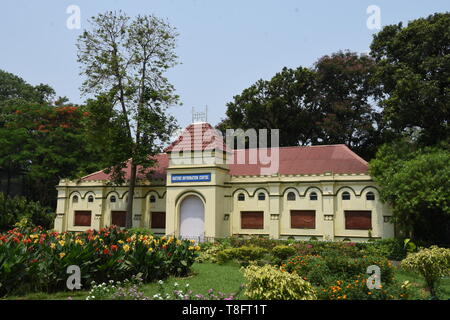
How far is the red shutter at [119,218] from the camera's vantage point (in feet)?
102

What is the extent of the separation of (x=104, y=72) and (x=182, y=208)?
11.8 m

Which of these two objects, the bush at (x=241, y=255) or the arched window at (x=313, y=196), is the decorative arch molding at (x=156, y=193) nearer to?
the arched window at (x=313, y=196)

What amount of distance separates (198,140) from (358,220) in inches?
472

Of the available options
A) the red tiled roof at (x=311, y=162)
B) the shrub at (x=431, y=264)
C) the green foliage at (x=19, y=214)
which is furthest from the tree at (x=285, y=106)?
the shrub at (x=431, y=264)

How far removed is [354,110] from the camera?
3778 centimetres

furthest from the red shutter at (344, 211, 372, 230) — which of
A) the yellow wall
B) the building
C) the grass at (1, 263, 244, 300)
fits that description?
the grass at (1, 263, 244, 300)

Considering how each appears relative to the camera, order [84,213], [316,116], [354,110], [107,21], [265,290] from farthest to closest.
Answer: [316,116]
[354,110]
[84,213]
[107,21]
[265,290]

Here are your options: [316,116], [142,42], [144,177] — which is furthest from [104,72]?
[316,116]

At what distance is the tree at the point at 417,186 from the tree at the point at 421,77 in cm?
156

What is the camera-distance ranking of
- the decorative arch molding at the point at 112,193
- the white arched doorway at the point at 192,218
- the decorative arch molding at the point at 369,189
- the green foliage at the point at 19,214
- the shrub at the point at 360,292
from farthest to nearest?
1. the decorative arch molding at the point at 112,193
2. the green foliage at the point at 19,214
3. the white arched doorway at the point at 192,218
4. the decorative arch molding at the point at 369,189
5. the shrub at the point at 360,292

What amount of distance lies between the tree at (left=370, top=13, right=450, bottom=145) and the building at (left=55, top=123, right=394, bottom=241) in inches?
167

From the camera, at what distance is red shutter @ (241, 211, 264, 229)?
27375 millimetres

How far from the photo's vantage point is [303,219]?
26.2 metres
